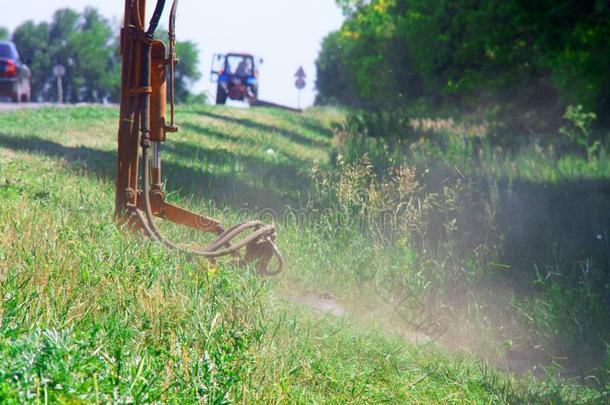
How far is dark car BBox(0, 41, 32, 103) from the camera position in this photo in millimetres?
25087

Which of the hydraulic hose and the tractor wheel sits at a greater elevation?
the hydraulic hose

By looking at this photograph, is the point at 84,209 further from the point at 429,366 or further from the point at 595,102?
the point at 595,102

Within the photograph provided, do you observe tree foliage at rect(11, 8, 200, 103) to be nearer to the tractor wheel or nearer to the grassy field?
the tractor wheel

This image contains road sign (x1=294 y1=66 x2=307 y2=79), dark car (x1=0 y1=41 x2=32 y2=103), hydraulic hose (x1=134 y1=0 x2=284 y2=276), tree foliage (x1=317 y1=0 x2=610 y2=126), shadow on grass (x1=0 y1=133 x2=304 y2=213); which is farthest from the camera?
road sign (x1=294 y1=66 x2=307 y2=79)

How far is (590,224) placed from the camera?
1026 cm

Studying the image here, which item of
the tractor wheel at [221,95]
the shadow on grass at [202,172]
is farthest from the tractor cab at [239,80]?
the shadow on grass at [202,172]

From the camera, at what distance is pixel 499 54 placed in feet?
65.8

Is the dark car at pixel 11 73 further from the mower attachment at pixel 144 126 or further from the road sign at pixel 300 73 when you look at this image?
the road sign at pixel 300 73

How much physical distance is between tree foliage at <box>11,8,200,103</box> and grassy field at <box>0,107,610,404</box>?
280 feet

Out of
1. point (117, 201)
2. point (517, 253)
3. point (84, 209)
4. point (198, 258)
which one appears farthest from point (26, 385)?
point (517, 253)

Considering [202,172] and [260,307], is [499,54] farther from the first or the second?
[260,307]

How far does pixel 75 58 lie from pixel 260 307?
97504 mm

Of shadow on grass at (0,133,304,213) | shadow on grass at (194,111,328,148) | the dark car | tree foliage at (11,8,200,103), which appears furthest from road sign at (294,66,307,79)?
shadow on grass at (0,133,304,213)

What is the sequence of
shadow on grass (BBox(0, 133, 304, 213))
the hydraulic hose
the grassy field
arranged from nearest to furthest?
the grassy field, the hydraulic hose, shadow on grass (BBox(0, 133, 304, 213))
